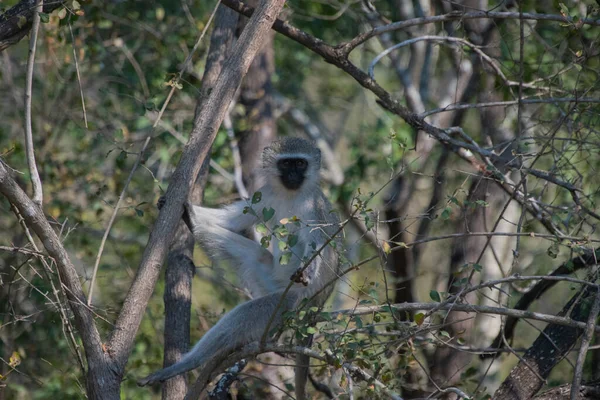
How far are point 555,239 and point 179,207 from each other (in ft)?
6.10

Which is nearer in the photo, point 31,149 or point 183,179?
point 31,149

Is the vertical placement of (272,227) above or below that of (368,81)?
below

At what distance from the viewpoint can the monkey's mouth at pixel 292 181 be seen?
5.79 meters

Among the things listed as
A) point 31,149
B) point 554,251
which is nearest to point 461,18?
point 554,251

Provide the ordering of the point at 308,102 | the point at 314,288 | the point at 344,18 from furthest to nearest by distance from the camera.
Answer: the point at 308,102, the point at 344,18, the point at 314,288

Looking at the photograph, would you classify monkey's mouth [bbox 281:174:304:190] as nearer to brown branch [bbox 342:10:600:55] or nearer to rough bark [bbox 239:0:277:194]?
brown branch [bbox 342:10:600:55]

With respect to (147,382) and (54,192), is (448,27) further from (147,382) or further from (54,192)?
(147,382)

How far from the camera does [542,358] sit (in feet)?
14.7

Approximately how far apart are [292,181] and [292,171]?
8cm

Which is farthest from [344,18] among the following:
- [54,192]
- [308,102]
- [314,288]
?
[314,288]

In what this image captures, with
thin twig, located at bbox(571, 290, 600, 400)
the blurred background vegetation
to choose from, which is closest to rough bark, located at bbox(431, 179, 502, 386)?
the blurred background vegetation

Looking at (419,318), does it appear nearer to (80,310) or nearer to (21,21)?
(80,310)

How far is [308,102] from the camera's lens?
1041 centimetres

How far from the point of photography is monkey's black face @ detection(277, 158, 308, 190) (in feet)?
19.0
